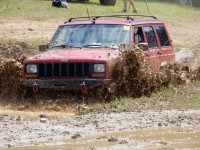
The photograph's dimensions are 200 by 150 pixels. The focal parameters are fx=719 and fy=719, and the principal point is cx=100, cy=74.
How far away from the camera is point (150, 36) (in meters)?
14.7

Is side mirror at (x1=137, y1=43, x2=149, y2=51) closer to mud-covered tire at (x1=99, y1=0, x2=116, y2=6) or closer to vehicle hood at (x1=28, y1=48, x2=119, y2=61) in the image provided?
vehicle hood at (x1=28, y1=48, x2=119, y2=61)

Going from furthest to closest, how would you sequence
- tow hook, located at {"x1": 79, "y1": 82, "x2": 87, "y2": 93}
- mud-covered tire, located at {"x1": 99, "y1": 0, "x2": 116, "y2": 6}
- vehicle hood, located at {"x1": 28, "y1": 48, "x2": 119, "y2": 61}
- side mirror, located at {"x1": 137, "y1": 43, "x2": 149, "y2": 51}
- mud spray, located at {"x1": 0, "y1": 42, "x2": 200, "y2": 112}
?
mud-covered tire, located at {"x1": 99, "y1": 0, "x2": 116, "y2": 6} < side mirror, located at {"x1": 137, "y1": 43, "x2": 149, "y2": 51} < mud spray, located at {"x1": 0, "y1": 42, "x2": 200, "y2": 112} < vehicle hood, located at {"x1": 28, "y1": 48, "x2": 119, "y2": 61} < tow hook, located at {"x1": 79, "y1": 82, "x2": 87, "y2": 93}

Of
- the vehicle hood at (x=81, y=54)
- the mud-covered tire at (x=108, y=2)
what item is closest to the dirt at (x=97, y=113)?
the vehicle hood at (x=81, y=54)

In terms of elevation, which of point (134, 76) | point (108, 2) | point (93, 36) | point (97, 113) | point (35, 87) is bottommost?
point (97, 113)

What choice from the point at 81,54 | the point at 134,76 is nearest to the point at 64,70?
the point at 81,54

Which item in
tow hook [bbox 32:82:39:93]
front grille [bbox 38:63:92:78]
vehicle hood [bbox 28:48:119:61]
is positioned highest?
vehicle hood [bbox 28:48:119:61]

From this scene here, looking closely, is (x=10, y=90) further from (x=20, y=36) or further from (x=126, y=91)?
(x=20, y=36)

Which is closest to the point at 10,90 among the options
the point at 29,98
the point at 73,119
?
the point at 29,98

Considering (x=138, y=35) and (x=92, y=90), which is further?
(x=138, y=35)

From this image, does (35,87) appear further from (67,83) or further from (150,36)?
(150,36)

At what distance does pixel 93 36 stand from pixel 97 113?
110 inches

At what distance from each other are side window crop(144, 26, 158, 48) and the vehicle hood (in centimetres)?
151

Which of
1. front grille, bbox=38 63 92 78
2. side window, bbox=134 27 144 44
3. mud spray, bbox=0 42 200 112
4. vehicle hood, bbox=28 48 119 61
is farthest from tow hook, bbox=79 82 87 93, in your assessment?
side window, bbox=134 27 144 44

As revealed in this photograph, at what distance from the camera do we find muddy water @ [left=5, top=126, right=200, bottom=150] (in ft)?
28.6
